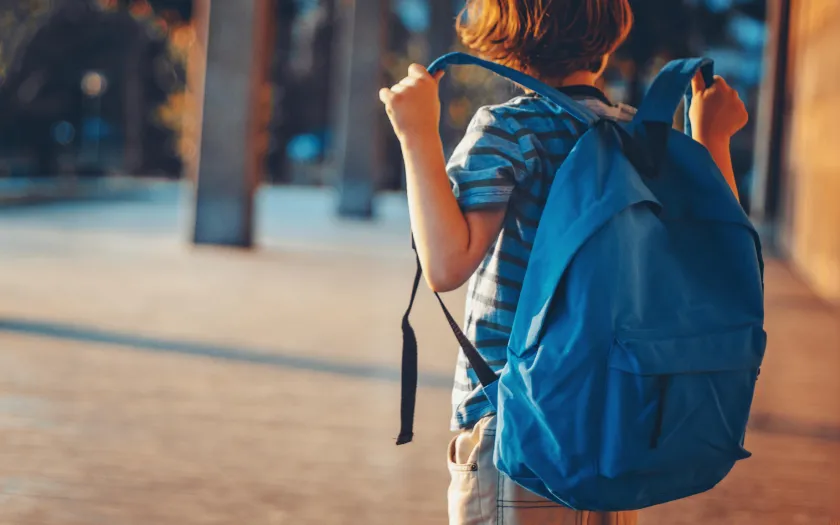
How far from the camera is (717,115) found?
2.17 meters

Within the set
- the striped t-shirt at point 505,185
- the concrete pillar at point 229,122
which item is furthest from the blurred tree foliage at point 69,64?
the striped t-shirt at point 505,185

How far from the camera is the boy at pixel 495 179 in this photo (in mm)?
1844

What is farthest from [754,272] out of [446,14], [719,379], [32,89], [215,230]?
[32,89]

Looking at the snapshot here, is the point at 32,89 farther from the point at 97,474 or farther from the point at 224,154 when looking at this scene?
the point at 97,474

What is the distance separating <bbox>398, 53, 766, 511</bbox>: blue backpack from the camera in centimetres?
169

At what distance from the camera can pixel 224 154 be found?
1471 centimetres

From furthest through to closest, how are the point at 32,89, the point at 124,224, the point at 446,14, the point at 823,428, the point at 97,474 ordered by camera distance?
the point at 32,89 → the point at 446,14 → the point at 124,224 → the point at 823,428 → the point at 97,474

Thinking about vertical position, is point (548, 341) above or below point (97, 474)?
above

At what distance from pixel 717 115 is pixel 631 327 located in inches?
24.9

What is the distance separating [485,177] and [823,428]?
175 inches

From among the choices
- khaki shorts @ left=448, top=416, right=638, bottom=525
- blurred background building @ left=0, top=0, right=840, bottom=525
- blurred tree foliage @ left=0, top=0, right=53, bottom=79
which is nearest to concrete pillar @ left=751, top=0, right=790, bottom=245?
blurred background building @ left=0, top=0, right=840, bottom=525

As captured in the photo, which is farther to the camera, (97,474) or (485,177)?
(97,474)

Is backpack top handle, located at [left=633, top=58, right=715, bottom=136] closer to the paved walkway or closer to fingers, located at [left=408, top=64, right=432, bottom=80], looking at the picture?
fingers, located at [left=408, top=64, right=432, bottom=80]

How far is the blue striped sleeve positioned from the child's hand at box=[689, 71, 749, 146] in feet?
1.60
